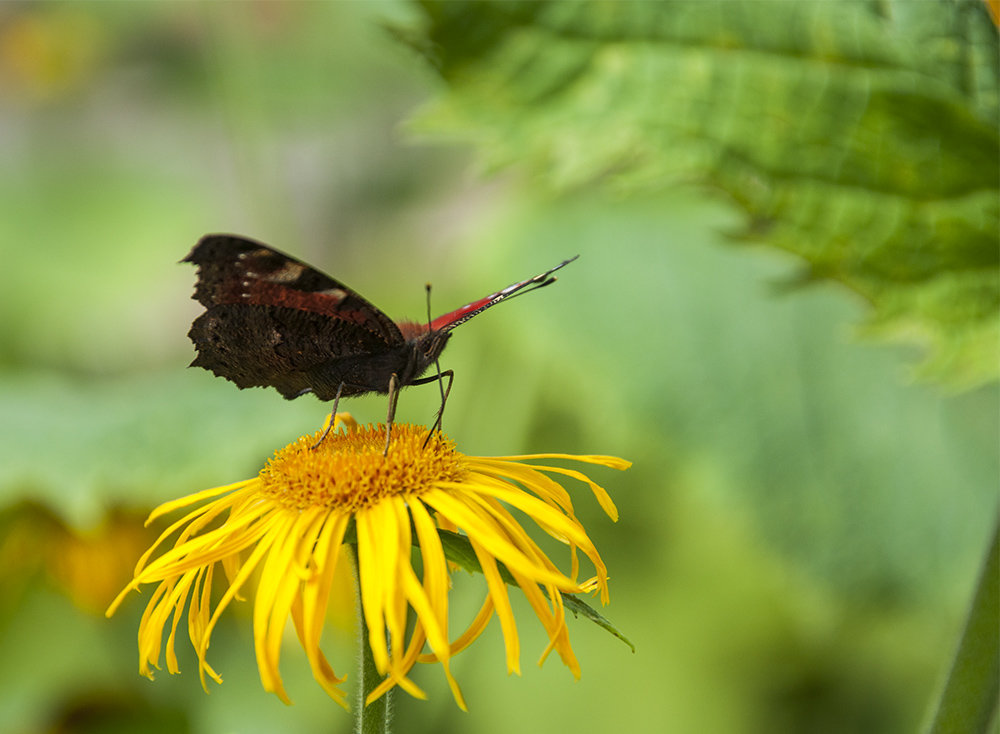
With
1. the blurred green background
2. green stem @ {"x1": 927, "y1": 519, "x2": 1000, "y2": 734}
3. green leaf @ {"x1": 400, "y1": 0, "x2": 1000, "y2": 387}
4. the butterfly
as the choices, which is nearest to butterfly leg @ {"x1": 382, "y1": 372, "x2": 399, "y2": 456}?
the butterfly

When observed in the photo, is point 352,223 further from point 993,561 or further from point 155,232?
point 993,561

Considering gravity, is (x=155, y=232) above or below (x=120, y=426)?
above

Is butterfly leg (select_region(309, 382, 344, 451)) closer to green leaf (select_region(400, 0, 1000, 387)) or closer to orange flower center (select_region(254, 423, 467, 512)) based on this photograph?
orange flower center (select_region(254, 423, 467, 512))

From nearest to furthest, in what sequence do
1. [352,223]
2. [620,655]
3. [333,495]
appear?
[333,495] → [620,655] → [352,223]

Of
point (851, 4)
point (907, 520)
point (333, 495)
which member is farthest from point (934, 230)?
point (907, 520)

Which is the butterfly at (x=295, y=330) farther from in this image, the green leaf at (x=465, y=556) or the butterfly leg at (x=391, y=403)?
the green leaf at (x=465, y=556)

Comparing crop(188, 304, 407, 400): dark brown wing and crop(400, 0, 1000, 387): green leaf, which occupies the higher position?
crop(400, 0, 1000, 387): green leaf

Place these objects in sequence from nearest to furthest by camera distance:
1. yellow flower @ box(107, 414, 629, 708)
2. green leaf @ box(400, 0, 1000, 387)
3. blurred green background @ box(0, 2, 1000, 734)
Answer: yellow flower @ box(107, 414, 629, 708) < green leaf @ box(400, 0, 1000, 387) < blurred green background @ box(0, 2, 1000, 734)
